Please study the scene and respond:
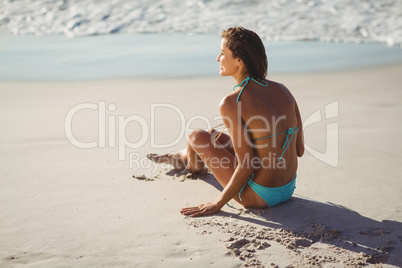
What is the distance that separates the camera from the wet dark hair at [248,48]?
9.68ft

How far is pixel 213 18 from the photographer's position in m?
9.72

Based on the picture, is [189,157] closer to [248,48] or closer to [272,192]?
[272,192]

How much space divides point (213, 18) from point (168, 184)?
652cm

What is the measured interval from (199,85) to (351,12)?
500 centimetres

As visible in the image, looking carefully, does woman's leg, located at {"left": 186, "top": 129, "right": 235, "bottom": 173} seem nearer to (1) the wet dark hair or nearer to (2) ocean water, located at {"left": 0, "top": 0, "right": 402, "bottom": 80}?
(1) the wet dark hair

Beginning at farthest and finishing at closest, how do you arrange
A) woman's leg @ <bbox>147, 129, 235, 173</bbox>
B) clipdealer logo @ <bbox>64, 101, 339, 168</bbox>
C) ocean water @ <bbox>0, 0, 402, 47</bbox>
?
1. ocean water @ <bbox>0, 0, 402, 47</bbox>
2. clipdealer logo @ <bbox>64, 101, 339, 168</bbox>
3. woman's leg @ <bbox>147, 129, 235, 173</bbox>

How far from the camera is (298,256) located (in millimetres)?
2695

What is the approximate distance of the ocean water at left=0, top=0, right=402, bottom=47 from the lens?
343 inches

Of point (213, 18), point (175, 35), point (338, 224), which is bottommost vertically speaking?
point (338, 224)

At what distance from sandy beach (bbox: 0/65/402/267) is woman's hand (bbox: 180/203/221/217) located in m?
0.06

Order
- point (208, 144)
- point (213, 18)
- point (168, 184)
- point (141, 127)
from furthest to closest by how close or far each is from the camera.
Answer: point (213, 18) → point (141, 127) → point (168, 184) → point (208, 144)

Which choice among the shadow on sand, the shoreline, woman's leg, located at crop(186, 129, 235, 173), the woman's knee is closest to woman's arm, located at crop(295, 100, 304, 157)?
the shadow on sand

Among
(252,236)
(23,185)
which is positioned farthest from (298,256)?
(23,185)

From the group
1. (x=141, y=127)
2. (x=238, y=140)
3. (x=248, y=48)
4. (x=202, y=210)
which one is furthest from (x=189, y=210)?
(x=141, y=127)
